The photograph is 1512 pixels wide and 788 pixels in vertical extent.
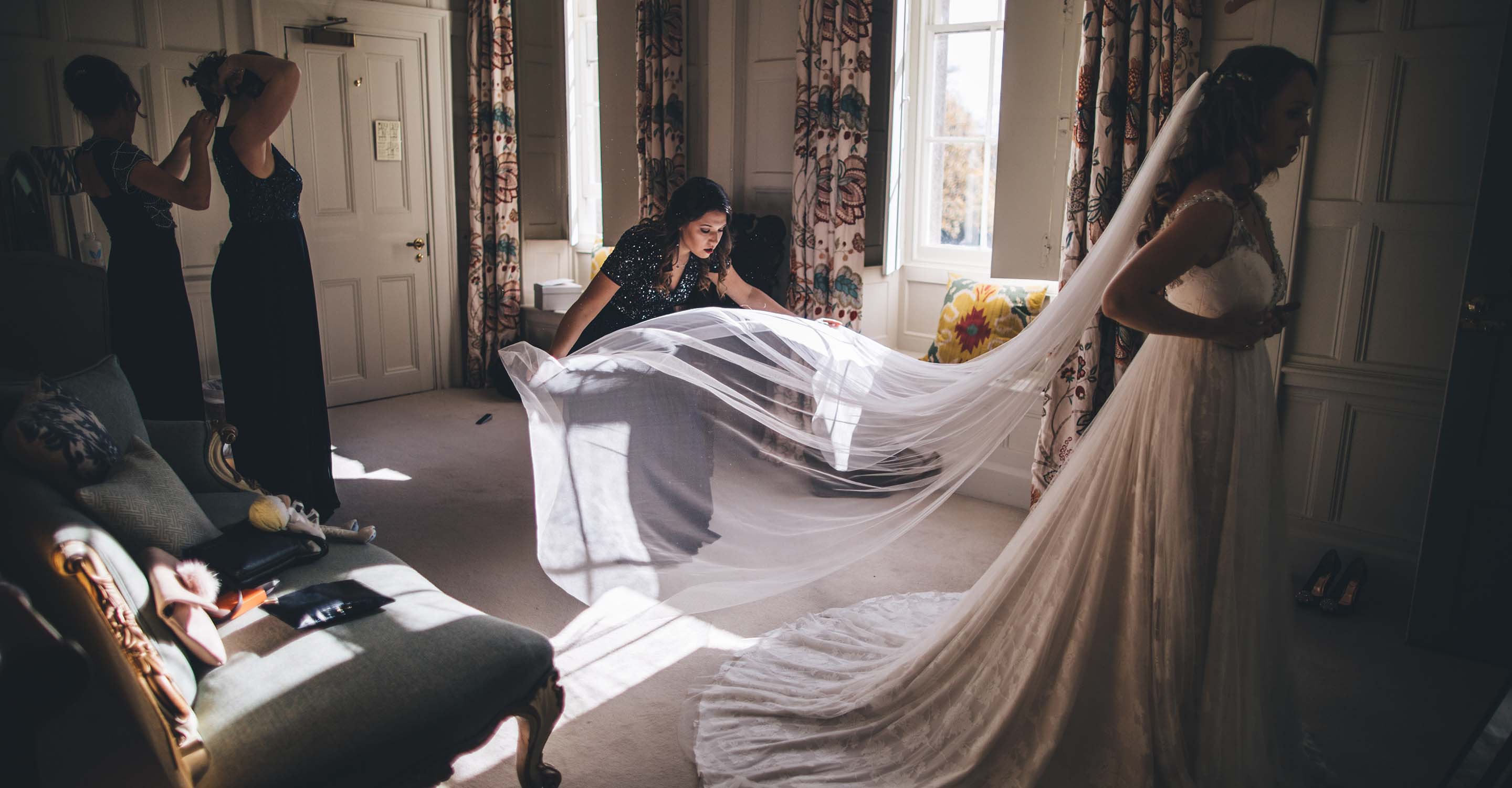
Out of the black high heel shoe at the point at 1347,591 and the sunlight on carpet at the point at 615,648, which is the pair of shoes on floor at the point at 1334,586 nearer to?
the black high heel shoe at the point at 1347,591

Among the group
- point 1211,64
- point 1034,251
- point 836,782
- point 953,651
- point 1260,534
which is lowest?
point 836,782

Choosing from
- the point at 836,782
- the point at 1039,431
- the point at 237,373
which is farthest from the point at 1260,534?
the point at 237,373

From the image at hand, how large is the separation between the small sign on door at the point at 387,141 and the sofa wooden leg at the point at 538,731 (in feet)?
14.0

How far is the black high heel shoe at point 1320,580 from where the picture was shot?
3006mm

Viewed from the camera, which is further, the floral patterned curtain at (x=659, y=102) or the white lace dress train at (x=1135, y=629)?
the floral patterned curtain at (x=659, y=102)

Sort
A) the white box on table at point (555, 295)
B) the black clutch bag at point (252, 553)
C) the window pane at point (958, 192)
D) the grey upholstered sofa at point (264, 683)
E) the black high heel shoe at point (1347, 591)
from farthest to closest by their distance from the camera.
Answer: the white box on table at point (555, 295) → the window pane at point (958, 192) → the black high heel shoe at point (1347, 591) → the black clutch bag at point (252, 553) → the grey upholstered sofa at point (264, 683)

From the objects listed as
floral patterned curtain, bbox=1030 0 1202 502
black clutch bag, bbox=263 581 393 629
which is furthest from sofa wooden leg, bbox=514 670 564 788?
floral patterned curtain, bbox=1030 0 1202 502

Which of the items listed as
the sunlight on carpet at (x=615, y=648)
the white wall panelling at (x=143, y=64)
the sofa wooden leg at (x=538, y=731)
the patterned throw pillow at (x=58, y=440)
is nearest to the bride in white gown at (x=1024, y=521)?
the sunlight on carpet at (x=615, y=648)

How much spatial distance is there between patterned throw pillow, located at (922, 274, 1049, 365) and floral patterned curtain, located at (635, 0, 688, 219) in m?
1.59

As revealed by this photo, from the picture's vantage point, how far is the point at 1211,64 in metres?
3.18

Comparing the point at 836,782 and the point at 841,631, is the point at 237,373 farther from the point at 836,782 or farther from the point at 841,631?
the point at 836,782

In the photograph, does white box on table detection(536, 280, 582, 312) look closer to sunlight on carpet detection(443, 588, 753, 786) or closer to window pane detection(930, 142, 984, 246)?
window pane detection(930, 142, 984, 246)

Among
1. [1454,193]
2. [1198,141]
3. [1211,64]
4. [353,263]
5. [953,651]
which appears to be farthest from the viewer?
[353,263]

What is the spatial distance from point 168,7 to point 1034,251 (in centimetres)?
412
